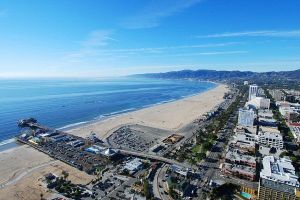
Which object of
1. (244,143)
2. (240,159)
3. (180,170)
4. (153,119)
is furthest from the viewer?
(153,119)

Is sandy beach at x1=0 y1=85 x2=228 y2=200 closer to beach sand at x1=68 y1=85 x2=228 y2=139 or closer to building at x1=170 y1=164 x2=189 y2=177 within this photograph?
beach sand at x1=68 y1=85 x2=228 y2=139

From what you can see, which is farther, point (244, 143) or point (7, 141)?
point (7, 141)

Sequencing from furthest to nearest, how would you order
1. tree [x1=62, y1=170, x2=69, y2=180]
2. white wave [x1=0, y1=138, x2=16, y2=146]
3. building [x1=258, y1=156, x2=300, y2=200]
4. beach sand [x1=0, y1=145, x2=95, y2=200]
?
1. white wave [x1=0, y1=138, x2=16, y2=146]
2. tree [x1=62, y1=170, x2=69, y2=180]
3. beach sand [x1=0, y1=145, x2=95, y2=200]
4. building [x1=258, y1=156, x2=300, y2=200]

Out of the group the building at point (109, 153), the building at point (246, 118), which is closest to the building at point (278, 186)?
the building at point (109, 153)

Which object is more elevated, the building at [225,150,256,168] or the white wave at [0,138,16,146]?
the building at [225,150,256,168]

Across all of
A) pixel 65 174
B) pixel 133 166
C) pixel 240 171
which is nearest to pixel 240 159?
pixel 240 171

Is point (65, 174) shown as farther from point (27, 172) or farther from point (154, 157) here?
point (154, 157)

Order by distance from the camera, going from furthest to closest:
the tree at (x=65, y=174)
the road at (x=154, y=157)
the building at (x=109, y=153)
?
the building at (x=109, y=153) → the road at (x=154, y=157) → the tree at (x=65, y=174)

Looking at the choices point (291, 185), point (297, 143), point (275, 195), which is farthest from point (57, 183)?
point (297, 143)

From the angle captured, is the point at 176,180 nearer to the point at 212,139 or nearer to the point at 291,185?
the point at 291,185

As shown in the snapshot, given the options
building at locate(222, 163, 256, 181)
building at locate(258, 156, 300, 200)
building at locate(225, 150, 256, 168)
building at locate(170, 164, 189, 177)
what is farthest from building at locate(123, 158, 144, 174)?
building at locate(258, 156, 300, 200)

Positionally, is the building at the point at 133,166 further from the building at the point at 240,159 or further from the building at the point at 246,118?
the building at the point at 246,118
